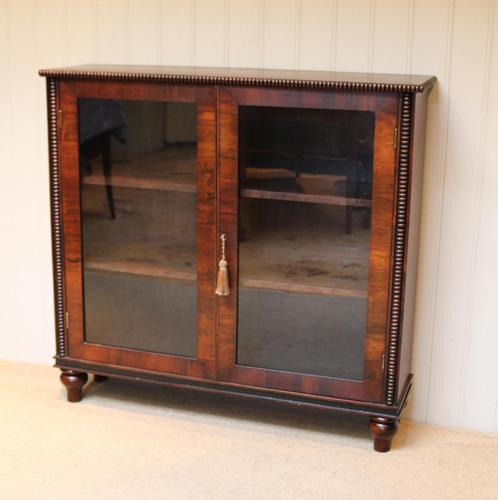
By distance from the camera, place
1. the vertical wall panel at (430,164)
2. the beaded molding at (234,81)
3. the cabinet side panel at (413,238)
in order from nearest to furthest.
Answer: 1. the beaded molding at (234,81)
2. the cabinet side panel at (413,238)
3. the vertical wall panel at (430,164)

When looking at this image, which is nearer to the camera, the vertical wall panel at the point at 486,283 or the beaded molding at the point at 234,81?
the beaded molding at the point at 234,81

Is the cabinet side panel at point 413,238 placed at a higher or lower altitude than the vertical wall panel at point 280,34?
lower

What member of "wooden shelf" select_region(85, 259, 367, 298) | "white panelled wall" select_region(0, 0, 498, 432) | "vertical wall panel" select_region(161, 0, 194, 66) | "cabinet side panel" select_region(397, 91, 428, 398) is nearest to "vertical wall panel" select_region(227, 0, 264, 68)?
"white panelled wall" select_region(0, 0, 498, 432)

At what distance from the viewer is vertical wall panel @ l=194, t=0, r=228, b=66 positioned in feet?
8.12

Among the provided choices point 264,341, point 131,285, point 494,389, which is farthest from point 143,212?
point 494,389

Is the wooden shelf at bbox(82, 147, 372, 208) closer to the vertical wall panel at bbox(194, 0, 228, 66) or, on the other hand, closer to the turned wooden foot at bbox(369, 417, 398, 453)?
the vertical wall panel at bbox(194, 0, 228, 66)

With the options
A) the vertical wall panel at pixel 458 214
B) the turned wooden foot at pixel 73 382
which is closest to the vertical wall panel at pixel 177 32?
the vertical wall panel at pixel 458 214

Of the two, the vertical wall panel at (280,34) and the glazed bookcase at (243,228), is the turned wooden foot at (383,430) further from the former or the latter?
the vertical wall panel at (280,34)

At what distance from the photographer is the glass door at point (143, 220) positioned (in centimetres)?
229

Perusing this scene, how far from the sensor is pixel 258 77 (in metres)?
2.18

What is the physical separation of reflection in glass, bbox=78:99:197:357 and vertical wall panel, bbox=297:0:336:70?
0.37 m

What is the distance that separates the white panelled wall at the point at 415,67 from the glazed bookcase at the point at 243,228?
99mm

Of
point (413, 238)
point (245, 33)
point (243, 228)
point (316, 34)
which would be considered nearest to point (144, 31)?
point (245, 33)

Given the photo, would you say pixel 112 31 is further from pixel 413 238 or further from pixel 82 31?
pixel 413 238
